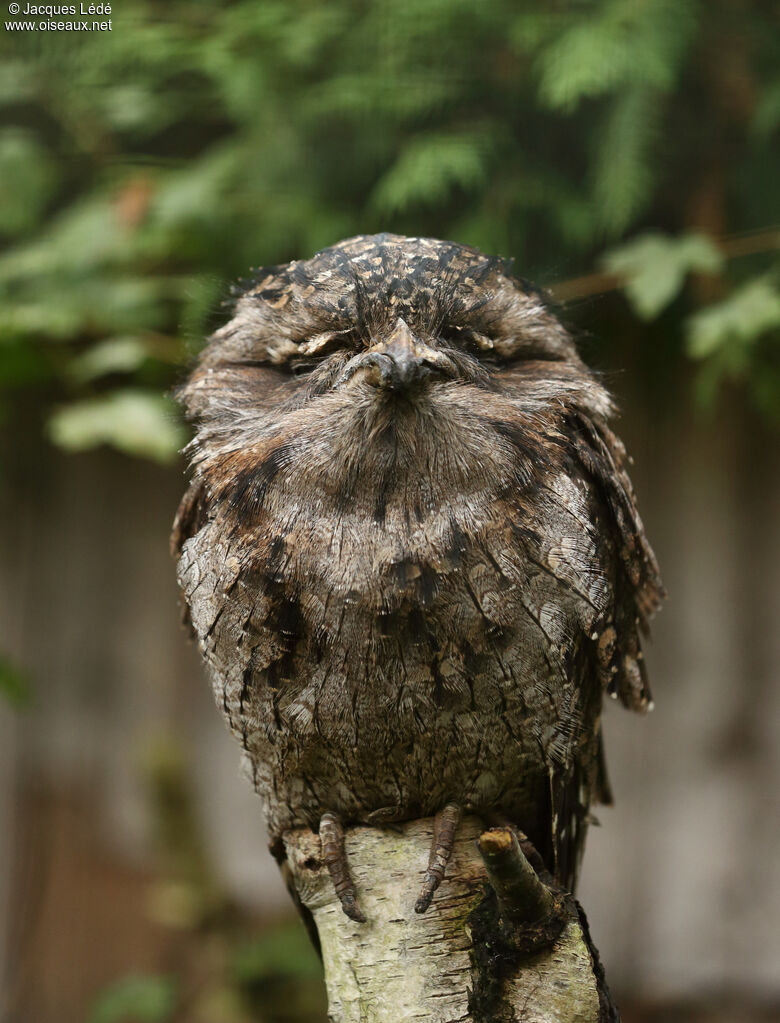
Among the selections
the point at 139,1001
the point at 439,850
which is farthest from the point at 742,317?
the point at 139,1001

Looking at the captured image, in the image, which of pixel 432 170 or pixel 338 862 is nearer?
pixel 338 862

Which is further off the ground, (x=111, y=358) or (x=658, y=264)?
(x=111, y=358)

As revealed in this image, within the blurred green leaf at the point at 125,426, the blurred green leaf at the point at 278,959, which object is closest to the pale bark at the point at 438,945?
the blurred green leaf at the point at 125,426

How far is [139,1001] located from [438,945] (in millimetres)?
2428

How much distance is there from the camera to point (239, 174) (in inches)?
133

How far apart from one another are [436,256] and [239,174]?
1718mm

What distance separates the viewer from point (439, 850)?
1.89 m

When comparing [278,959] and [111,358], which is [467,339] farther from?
[278,959]

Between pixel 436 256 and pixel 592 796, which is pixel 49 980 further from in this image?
pixel 436 256

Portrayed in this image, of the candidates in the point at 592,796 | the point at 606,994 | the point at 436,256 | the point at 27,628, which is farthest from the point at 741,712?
the point at 27,628

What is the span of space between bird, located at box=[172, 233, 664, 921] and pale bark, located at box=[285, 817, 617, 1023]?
0.14ft

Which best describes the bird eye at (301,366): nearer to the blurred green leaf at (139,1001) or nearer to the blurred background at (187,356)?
the blurred background at (187,356)

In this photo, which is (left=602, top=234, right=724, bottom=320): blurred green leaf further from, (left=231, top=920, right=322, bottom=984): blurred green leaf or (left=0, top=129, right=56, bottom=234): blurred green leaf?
(left=231, top=920, right=322, bottom=984): blurred green leaf

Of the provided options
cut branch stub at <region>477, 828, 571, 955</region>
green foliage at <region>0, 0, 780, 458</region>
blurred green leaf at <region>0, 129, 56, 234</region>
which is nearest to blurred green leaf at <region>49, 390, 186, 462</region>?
green foliage at <region>0, 0, 780, 458</region>
